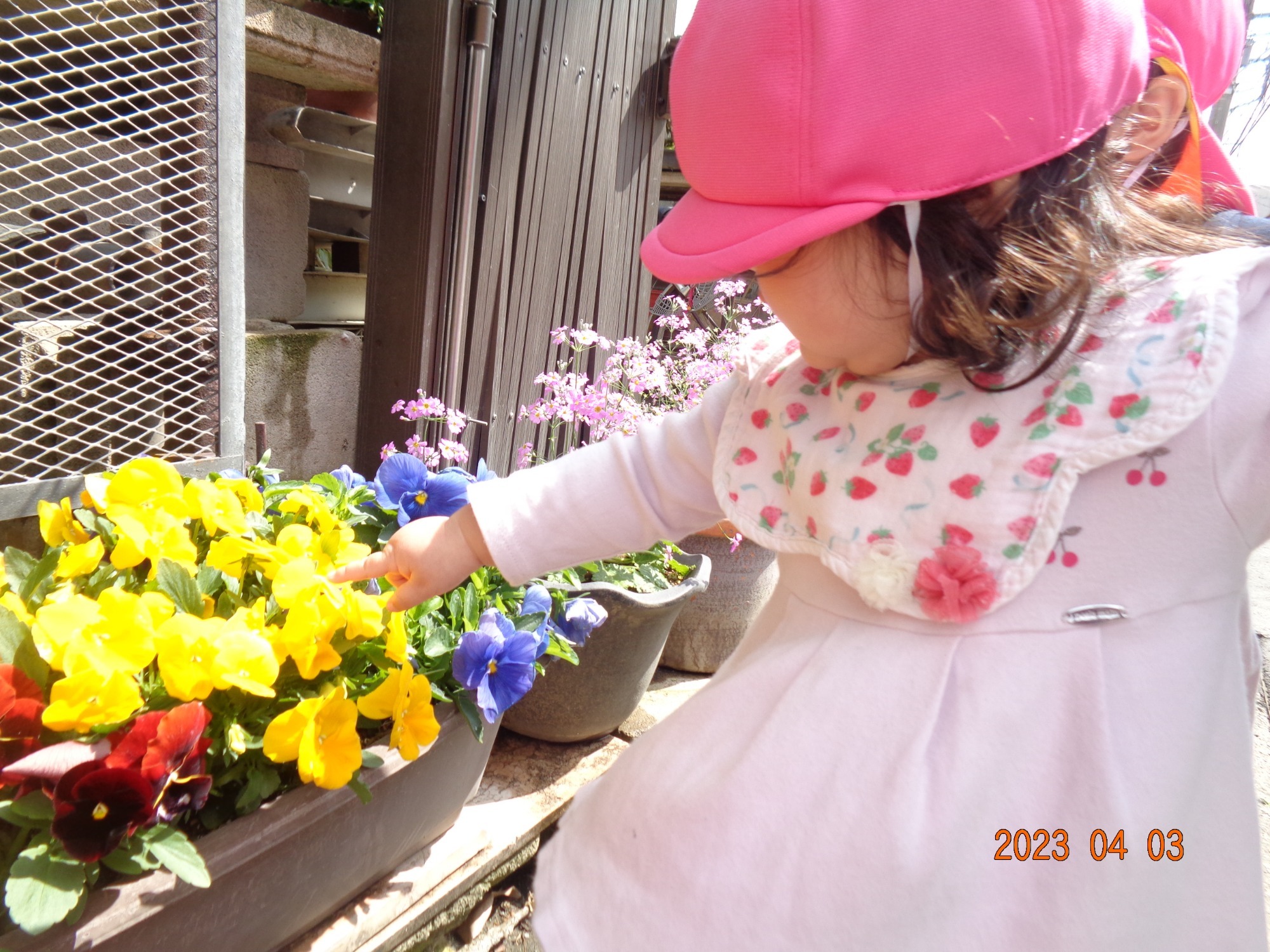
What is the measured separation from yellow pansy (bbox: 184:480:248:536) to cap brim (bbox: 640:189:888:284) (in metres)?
0.62

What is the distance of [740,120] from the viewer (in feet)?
2.43

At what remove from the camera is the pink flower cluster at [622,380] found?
201 centimetres

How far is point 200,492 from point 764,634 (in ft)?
2.33

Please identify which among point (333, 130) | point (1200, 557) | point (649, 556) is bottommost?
point (649, 556)

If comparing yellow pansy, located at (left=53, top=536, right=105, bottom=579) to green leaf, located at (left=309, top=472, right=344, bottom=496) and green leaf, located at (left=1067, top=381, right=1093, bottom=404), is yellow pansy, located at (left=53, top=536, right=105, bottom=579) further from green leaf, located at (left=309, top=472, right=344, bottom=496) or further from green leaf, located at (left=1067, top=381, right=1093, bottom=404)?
green leaf, located at (left=1067, top=381, right=1093, bottom=404)

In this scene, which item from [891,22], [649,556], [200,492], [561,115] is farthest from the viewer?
[561,115]

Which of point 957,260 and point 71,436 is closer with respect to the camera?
point 957,260

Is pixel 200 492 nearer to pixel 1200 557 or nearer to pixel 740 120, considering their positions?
pixel 740 120

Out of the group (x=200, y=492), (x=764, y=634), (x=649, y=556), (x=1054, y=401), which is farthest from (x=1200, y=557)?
(x=649, y=556)

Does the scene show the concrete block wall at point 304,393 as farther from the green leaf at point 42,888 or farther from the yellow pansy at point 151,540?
the green leaf at point 42,888

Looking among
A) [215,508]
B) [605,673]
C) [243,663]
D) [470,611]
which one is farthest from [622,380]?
[243,663]

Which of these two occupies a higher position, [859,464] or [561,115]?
[561,115]

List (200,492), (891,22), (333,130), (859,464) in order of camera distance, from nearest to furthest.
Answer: (891,22)
(859,464)
(200,492)
(333,130)

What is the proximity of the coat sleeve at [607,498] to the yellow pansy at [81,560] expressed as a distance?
44 centimetres
